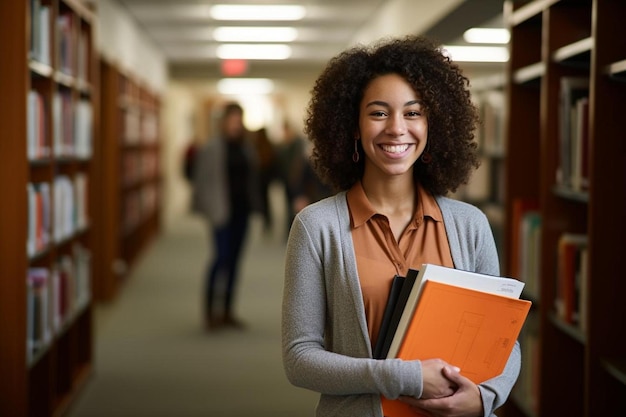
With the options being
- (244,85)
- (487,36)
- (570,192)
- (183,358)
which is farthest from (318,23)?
(244,85)

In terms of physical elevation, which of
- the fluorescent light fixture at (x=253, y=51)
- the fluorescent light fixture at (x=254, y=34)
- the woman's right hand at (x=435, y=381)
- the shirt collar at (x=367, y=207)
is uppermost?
the fluorescent light fixture at (x=253, y=51)

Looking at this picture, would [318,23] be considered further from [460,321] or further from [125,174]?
[460,321]

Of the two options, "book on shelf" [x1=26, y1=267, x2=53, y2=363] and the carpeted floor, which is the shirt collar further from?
the carpeted floor

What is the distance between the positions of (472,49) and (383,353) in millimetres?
9080

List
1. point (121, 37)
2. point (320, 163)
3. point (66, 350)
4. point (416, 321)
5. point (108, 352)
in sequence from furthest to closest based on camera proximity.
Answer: point (121, 37), point (108, 352), point (66, 350), point (320, 163), point (416, 321)

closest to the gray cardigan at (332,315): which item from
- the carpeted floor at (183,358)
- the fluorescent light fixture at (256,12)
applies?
the carpeted floor at (183,358)

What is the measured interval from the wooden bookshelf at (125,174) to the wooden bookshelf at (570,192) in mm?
4214

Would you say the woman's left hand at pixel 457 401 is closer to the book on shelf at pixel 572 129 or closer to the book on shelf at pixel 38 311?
the book on shelf at pixel 572 129

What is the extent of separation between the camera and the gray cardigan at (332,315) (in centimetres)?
181

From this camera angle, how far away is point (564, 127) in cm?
337

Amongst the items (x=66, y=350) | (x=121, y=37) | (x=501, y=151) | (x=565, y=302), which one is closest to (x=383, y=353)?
(x=565, y=302)

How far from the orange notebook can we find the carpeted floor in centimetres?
264

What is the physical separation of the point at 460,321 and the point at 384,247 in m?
0.22

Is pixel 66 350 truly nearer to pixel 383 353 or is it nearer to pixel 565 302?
pixel 565 302
